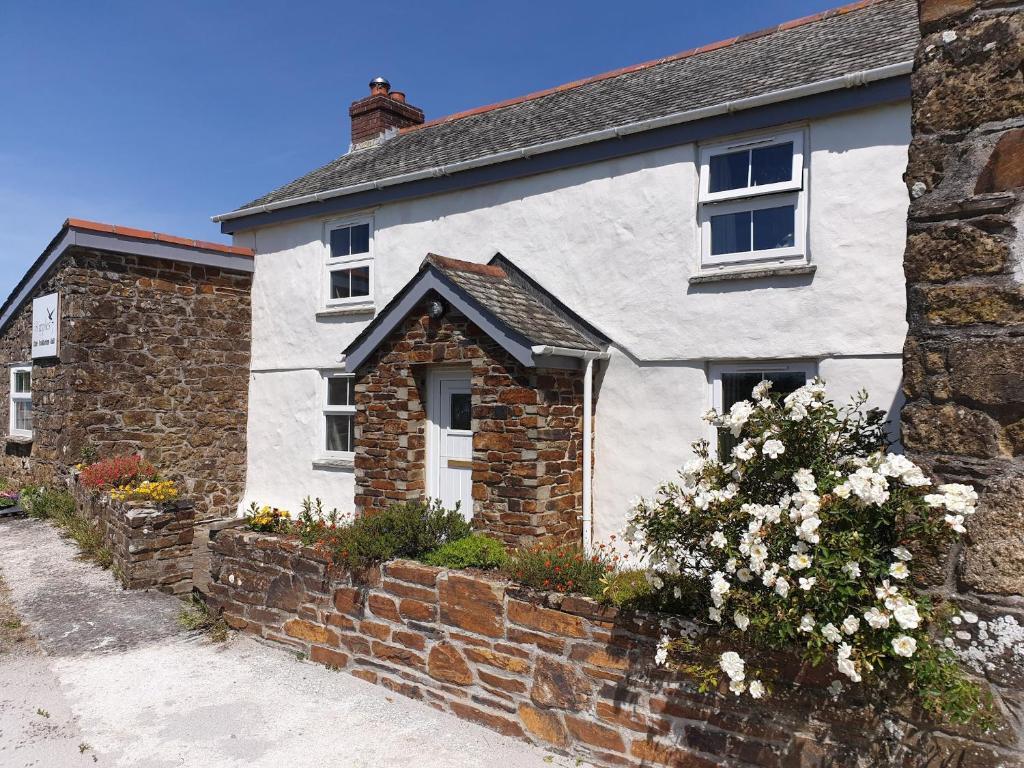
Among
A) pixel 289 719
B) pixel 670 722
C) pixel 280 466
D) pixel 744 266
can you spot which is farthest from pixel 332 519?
pixel 280 466

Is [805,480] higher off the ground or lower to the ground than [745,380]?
lower

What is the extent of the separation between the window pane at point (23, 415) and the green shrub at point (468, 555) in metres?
10.9

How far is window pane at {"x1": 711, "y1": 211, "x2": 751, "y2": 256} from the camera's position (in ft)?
24.3

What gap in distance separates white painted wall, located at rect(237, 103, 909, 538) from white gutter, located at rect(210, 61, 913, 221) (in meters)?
0.32

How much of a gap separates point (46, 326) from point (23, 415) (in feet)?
9.12

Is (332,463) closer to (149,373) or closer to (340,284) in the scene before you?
(340,284)

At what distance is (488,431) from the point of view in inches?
294

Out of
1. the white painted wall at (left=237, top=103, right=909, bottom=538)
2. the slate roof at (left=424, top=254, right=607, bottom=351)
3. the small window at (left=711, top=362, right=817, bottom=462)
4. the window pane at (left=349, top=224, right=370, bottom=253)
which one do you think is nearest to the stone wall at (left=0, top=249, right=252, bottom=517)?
the white painted wall at (left=237, top=103, right=909, bottom=538)

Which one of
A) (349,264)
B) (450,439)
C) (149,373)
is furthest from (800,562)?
(149,373)

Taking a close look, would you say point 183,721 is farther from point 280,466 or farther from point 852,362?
point 280,466

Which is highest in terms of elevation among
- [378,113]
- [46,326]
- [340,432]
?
[378,113]

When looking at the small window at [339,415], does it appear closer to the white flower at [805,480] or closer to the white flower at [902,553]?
the white flower at [805,480]

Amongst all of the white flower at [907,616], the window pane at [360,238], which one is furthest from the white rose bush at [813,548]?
the window pane at [360,238]

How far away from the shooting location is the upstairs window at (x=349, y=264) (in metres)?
10.8
